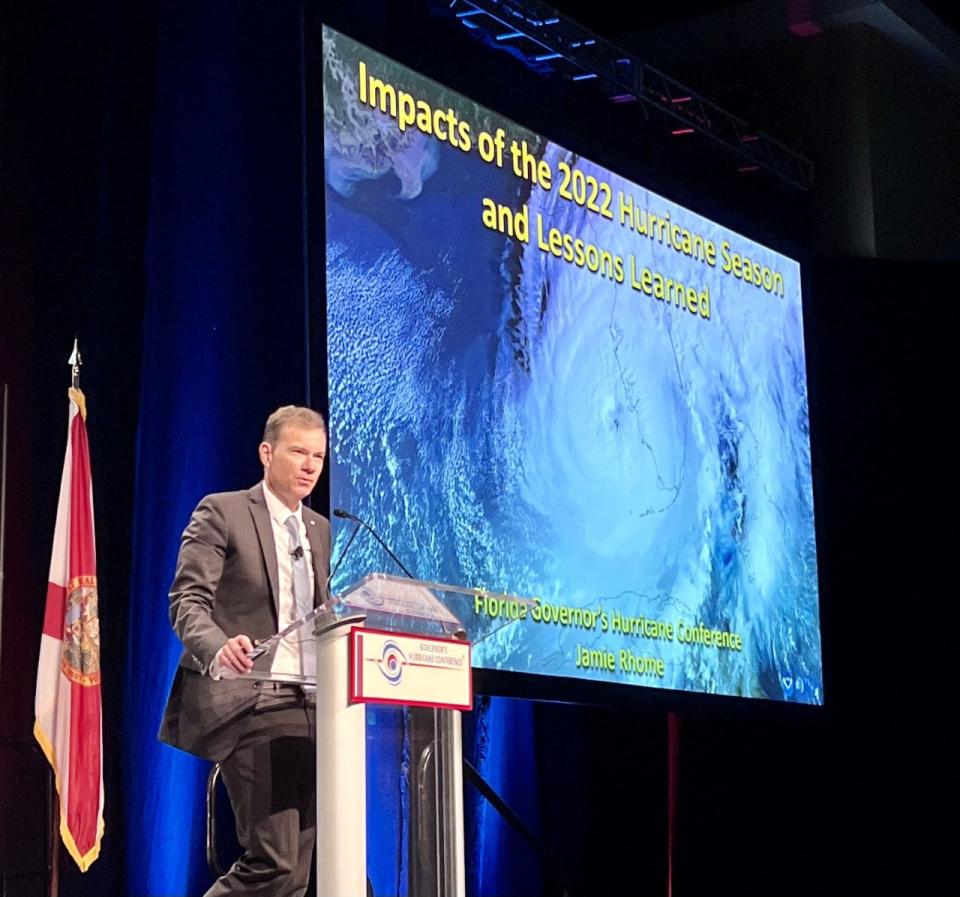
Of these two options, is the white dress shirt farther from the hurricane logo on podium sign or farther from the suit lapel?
the hurricane logo on podium sign

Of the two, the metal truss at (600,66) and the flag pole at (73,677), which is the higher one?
the metal truss at (600,66)

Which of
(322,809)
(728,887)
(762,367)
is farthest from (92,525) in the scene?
(728,887)

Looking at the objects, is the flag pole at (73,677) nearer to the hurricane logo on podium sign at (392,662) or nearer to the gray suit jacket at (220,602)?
the gray suit jacket at (220,602)

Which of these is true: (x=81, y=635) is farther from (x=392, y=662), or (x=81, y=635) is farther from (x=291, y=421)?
(x=392, y=662)

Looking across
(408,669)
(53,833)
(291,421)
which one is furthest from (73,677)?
(408,669)

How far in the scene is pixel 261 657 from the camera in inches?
126

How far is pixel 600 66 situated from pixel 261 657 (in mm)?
3930

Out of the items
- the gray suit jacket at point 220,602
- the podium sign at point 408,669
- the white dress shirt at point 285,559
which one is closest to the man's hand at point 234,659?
the gray suit jacket at point 220,602

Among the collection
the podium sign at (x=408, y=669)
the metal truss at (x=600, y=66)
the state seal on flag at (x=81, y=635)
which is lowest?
the podium sign at (x=408, y=669)

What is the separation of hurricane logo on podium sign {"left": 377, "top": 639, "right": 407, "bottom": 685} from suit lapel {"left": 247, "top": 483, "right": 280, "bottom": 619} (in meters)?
0.86

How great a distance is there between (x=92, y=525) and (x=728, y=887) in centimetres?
369

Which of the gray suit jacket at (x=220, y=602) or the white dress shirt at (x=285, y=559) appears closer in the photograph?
the gray suit jacket at (x=220, y=602)

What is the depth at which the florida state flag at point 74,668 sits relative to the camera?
171 inches

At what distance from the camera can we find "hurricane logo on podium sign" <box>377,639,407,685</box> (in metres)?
2.83
